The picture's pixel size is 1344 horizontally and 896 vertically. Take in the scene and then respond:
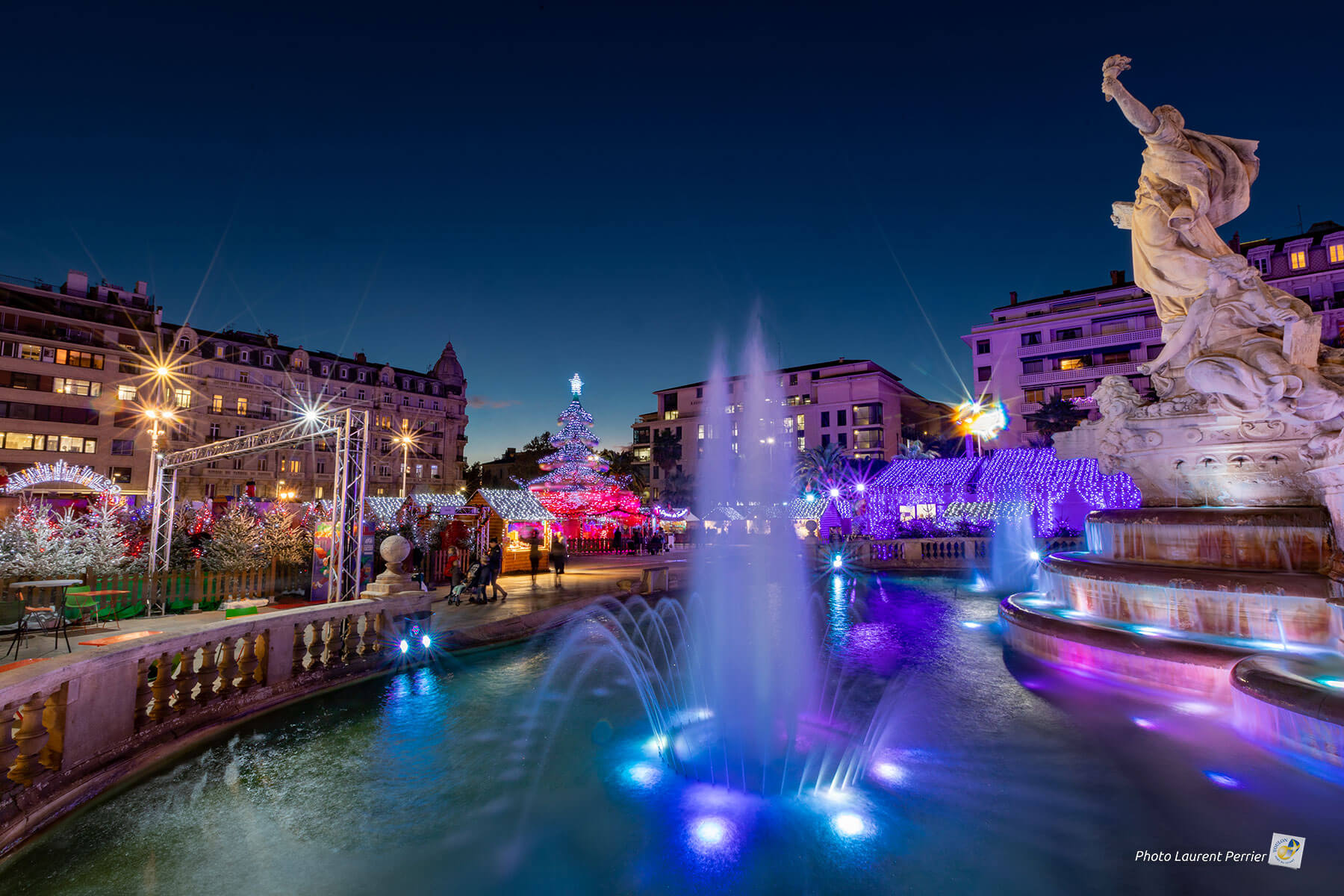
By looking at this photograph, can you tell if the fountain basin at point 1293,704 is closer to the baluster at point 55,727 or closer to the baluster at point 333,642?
the baluster at point 55,727

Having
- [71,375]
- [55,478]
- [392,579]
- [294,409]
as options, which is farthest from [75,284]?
[392,579]

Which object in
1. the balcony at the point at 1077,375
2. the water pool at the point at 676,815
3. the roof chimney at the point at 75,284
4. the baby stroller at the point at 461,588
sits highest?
the roof chimney at the point at 75,284

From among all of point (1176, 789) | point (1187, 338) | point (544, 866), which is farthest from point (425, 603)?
point (1187, 338)

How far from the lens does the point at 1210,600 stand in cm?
768

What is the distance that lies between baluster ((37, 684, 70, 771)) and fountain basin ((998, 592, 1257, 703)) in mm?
11001

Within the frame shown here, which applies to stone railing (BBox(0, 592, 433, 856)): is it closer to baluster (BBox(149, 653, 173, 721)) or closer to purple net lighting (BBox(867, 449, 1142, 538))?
baluster (BBox(149, 653, 173, 721))

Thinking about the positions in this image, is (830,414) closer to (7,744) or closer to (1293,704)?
(1293,704)

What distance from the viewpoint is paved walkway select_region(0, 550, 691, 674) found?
27.2ft

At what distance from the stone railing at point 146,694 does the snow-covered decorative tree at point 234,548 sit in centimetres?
850

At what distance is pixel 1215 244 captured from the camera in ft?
35.1

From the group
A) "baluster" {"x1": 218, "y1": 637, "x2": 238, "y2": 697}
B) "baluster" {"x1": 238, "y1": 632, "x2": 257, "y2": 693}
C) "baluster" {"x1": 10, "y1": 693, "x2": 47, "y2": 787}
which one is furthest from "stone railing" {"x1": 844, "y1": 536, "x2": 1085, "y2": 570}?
"baluster" {"x1": 10, "y1": 693, "x2": 47, "y2": 787}

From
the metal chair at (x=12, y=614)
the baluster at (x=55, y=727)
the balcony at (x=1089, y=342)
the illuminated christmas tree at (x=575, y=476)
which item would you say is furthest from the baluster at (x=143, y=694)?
the balcony at (x=1089, y=342)

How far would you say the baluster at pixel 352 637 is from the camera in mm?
9266

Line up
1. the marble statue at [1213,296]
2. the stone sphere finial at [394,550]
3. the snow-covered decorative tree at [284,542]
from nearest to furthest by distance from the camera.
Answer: the marble statue at [1213,296] → the stone sphere finial at [394,550] → the snow-covered decorative tree at [284,542]
